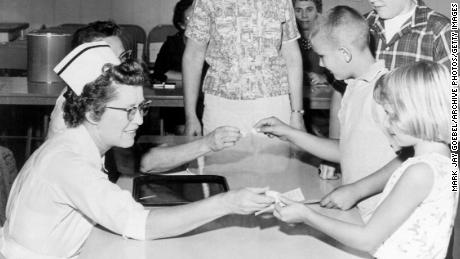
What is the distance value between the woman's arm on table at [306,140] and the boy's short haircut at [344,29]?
0.39 meters

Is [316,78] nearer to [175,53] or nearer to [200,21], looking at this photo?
[175,53]

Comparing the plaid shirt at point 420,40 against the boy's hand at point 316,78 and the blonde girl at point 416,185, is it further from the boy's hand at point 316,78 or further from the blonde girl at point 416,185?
the boy's hand at point 316,78

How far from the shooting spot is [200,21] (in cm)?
336

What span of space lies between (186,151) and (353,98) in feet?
2.19

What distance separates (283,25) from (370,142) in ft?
3.97

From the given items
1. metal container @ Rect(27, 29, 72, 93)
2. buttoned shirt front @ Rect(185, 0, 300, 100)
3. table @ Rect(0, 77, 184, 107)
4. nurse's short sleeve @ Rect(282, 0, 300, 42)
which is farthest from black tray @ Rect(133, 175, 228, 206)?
metal container @ Rect(27, 29, 72, 93)

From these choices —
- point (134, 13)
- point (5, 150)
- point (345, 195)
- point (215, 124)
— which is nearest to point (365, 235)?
point (345, 195)

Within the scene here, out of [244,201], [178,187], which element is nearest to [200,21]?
[178,187]

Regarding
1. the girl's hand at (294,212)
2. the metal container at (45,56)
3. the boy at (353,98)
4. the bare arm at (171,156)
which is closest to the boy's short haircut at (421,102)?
the girl's hand at (294,212)

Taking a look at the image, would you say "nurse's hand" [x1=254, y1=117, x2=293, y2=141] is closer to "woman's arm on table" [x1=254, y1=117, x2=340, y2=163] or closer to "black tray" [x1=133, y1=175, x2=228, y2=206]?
"woman's arm on table" [x1=254, y1=117, x2=340, y2=163]

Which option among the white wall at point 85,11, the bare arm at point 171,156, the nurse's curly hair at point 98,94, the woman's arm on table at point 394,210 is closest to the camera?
the woman's arm on table at point 394,210

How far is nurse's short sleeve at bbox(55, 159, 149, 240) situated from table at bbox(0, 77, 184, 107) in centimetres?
255

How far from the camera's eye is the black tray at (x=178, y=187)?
7.59ft

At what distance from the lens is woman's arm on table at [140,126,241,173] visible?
2.59 m
